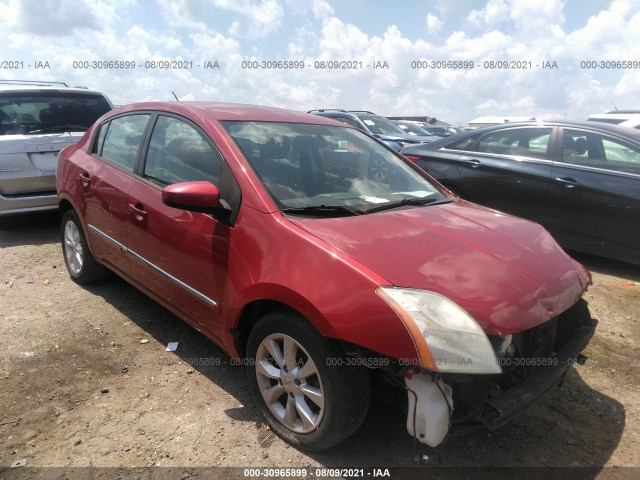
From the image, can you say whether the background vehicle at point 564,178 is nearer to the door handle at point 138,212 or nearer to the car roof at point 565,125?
the car roof at point 565,125

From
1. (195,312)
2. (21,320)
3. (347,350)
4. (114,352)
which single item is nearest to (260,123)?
(195,312)

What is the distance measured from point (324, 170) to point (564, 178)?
10.5 ft

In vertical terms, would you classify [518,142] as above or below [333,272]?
above

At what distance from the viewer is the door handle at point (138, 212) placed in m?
Answer: 3.04

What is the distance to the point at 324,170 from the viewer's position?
2869 millimetres

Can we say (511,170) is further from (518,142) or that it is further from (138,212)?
(138,212)

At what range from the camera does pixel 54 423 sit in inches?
99.4

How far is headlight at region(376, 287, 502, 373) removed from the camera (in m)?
1.82

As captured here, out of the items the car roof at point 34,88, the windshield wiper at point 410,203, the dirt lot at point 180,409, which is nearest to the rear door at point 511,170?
the dirt lot at point 180,409

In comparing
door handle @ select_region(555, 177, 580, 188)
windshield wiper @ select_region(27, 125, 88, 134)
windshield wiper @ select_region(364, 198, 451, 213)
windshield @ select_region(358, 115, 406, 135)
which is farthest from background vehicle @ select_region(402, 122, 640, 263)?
windshield @ select_region(358, 115, 406, 135)

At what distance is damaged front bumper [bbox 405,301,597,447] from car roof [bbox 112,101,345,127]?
194cm

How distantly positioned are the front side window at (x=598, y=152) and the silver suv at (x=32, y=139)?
5735 millimetres

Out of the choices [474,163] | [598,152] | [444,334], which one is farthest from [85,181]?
[598,152]

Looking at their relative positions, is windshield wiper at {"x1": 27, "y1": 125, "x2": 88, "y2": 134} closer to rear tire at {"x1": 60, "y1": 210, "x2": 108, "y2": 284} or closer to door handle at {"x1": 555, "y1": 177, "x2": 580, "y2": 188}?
rear tire at {"x1": 60, "y1": 210, "x2": 108, "y2": 284}
